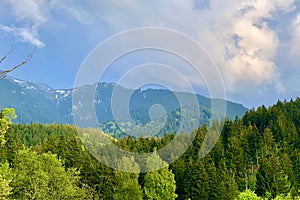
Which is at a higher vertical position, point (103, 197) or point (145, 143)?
point (145, 143)

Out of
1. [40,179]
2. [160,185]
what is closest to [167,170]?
[160,185]

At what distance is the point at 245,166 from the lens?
85.8m

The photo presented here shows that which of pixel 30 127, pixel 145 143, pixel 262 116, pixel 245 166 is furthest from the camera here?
pixel 30 127

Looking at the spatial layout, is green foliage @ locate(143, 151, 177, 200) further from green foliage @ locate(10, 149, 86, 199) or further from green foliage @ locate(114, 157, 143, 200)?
green foliage @ locate(10, 149, 86, 199)

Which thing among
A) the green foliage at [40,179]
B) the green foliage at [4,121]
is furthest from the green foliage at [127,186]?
the green foliage at [4,121]

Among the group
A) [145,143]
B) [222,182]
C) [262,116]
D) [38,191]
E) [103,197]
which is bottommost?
[38,191]

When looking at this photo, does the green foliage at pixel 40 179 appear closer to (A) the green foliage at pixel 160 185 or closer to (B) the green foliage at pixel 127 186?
(B) the green foliage at pixel 127 186

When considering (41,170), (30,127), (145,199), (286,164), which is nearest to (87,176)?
(145,199)

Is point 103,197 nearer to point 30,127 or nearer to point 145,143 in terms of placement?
point 145,143

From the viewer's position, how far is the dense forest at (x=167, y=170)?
45.2 m

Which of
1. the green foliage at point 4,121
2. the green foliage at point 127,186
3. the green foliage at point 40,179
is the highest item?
the green foliage at point 127,186

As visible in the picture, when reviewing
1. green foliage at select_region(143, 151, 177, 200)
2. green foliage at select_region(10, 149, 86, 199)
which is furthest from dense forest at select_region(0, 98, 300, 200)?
green foliage at select_region(143, 151, 177, 200)

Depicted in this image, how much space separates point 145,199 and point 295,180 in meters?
29.6

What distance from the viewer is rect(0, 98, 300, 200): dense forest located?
4525 cm
